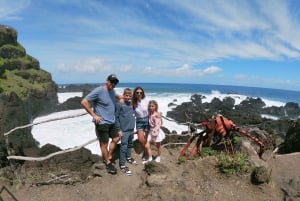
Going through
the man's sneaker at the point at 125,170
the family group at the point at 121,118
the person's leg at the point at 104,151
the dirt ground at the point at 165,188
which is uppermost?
the family group at the point at 121,118

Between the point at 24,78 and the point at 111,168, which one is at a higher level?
the point at 24,78

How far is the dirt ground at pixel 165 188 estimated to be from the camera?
6.79 metres

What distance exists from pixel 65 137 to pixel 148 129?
20.3 m

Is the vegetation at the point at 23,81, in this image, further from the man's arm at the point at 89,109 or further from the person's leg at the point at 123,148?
the man's arm at the point at 89,109

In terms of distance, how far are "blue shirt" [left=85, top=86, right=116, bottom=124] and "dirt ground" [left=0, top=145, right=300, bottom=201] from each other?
1280mm

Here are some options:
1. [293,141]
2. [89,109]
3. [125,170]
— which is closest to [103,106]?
[89,109]

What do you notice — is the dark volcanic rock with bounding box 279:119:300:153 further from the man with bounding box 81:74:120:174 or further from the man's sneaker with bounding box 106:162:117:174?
the man with bounding box 81:74:120:174

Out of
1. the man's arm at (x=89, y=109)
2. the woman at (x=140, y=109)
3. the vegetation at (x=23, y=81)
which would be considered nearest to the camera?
the man's arm at (x=89, y=109)

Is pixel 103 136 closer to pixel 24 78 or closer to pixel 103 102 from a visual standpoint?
pixel 103 102

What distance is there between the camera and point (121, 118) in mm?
7348

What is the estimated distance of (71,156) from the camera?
13.8m

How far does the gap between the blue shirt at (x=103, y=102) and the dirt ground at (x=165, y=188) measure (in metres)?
1.28

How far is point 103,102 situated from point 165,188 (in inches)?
82.4

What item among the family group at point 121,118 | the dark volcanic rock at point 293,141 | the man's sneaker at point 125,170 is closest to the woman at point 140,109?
the family group at point 121,118
